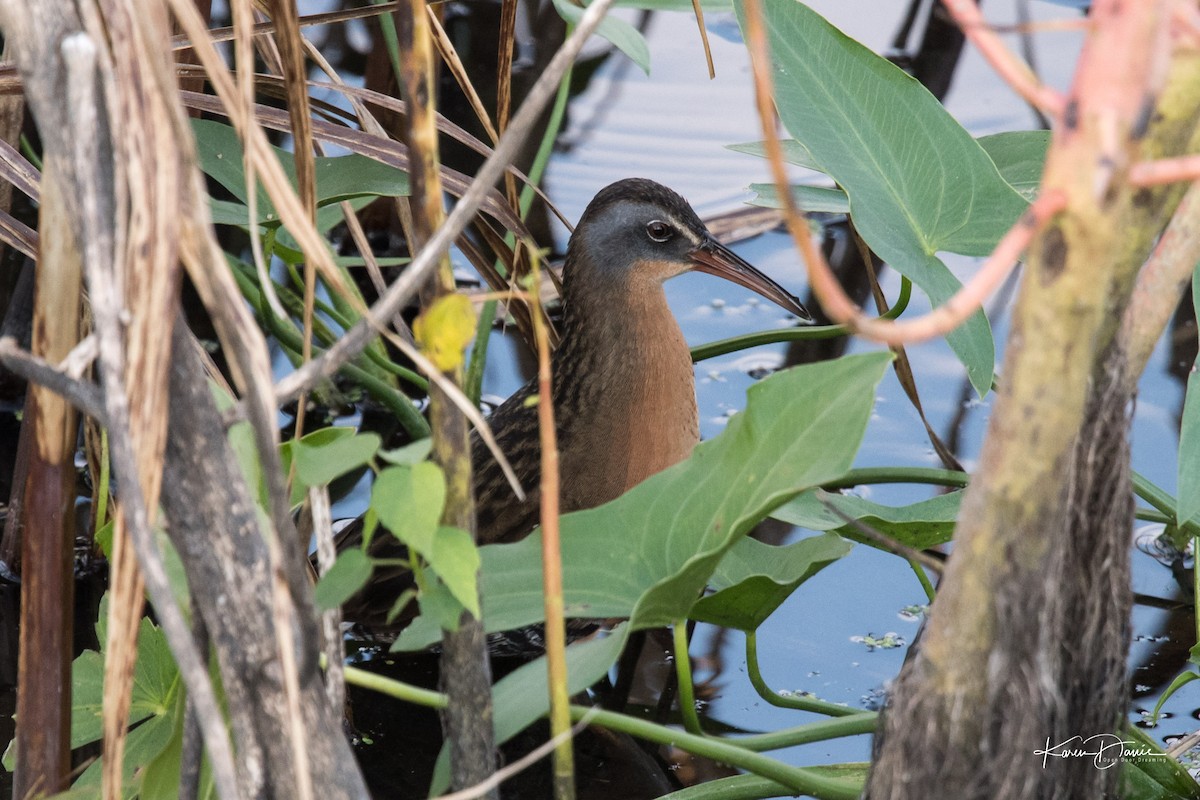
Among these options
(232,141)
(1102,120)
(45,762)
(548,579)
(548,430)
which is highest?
(232,141)

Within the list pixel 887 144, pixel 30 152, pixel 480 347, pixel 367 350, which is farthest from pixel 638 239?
pixel 30 152

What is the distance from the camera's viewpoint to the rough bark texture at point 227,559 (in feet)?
2.92

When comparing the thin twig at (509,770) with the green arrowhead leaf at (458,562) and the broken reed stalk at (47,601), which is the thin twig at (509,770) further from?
the broken reed stalk at (47,601)

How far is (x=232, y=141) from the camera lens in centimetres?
193

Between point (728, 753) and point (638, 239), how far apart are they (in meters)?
1.28

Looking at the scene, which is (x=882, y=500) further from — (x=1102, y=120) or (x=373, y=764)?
(x=1102, y=120)

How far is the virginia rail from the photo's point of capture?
2291mm

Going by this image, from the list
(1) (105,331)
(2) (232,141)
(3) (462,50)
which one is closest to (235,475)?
(1) (105,331)

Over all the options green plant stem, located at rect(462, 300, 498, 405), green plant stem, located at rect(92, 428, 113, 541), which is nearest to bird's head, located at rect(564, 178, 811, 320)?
green plant stem, located at rect(462, 300, 498, 405)

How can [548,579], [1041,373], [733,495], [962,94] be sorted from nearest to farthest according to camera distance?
[1041,373] < [548,579] < [733,495] < [962,94]

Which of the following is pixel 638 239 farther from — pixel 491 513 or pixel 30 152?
pixel 30 152

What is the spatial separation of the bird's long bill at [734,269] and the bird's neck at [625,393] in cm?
10

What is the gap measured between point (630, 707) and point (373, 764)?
40cm
